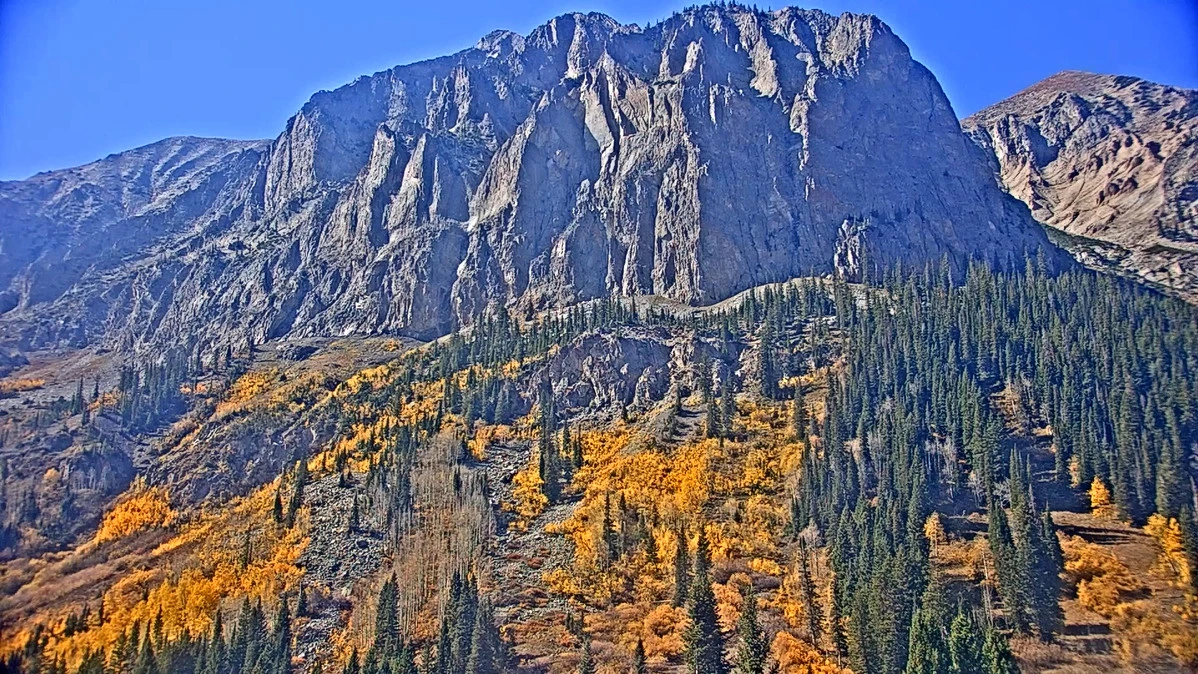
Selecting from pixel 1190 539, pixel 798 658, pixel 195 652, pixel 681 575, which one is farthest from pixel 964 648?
pixel 195 652

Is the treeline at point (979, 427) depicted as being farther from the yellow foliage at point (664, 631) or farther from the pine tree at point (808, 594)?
the yellow foliage at point (664, 631)

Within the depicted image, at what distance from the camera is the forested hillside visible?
277 ft

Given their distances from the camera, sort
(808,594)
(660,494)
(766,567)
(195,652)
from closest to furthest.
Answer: (195,652), (808,594), (766,567), (660,494)

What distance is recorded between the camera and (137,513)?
440 feet

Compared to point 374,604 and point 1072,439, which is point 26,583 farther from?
point 1072,439

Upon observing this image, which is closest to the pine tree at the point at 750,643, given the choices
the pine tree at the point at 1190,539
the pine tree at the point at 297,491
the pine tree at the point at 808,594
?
the pine tree at the point at 808,594

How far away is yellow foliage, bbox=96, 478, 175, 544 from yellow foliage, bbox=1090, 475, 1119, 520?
11005cm

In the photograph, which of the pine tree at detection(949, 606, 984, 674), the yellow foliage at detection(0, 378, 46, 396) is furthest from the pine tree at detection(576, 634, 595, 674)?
the yellow foliage at detection(0, 378, 46, 396)

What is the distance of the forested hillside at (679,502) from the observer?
3327 inches

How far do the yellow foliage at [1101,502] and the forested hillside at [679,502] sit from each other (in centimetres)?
28

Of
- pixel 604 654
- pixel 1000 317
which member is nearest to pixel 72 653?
pixel 604 654

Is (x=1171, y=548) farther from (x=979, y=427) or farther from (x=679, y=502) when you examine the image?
(x=679, y=502)

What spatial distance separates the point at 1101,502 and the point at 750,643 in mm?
47678

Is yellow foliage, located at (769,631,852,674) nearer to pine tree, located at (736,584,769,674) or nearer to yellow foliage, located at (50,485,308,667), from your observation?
pine tree, located at (736,584,769,674)
